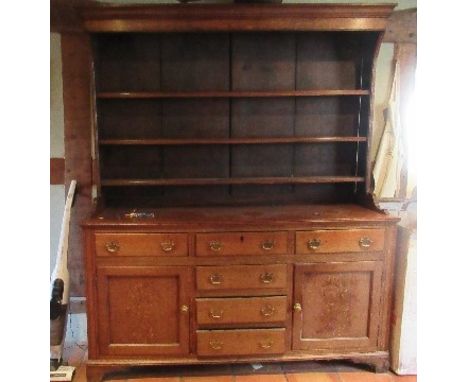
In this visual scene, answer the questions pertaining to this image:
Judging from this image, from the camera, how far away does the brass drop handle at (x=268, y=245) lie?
2.16 meters

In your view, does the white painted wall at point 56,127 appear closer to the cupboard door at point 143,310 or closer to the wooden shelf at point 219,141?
the wooden shelf at point 219,141

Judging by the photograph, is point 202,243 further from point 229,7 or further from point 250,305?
point 229,7

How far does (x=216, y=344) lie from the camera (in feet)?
7.25

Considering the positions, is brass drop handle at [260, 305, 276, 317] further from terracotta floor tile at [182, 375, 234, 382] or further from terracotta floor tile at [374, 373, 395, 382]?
terracotta floor tile at [374, 373, 395, 382]

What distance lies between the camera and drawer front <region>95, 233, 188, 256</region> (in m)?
2.13

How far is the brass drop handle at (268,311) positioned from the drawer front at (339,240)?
323mm

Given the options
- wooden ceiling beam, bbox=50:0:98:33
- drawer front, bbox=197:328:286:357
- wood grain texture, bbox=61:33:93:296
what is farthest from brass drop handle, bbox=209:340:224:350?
wooden ceiling beam, bbox=50:0:98:33

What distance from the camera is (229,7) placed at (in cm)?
215

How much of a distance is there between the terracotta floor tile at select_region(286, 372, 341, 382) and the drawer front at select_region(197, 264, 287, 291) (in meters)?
0.53

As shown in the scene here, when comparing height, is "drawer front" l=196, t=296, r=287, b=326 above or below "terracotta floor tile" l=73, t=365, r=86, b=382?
above
